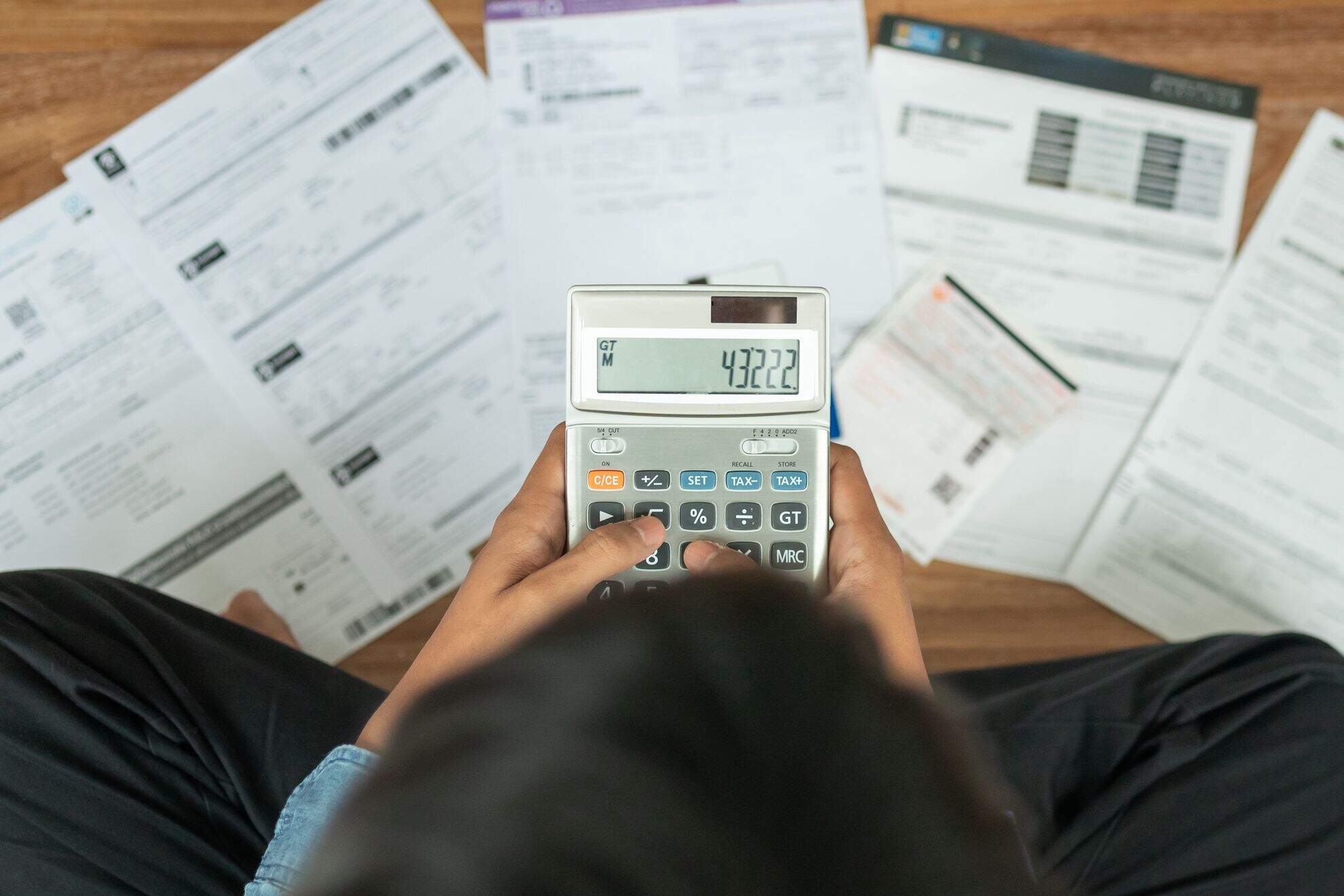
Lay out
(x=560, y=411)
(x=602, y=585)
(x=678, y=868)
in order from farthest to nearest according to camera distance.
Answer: (x=560, y=411)
(x=602, y=585)
(x=678, y=868)

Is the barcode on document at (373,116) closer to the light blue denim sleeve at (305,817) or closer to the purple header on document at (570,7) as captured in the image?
the purple header on document at (570,7)

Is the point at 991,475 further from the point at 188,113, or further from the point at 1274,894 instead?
the point at 188,113

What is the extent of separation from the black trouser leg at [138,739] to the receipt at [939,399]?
370 millimetres

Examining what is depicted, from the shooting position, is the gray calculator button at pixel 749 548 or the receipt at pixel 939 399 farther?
the receipt at pixel 939 399

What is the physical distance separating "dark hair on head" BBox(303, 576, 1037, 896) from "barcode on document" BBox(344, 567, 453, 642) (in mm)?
413

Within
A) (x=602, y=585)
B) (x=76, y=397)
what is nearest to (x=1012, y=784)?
(x=602, y=585)

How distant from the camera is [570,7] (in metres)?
0.59

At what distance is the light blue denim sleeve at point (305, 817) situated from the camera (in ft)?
1.03

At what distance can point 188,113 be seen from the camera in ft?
1.90

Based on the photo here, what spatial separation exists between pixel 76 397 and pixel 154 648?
0.74 ft

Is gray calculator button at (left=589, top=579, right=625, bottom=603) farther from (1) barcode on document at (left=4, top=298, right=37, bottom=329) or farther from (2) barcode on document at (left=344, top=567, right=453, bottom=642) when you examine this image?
(1) barcode on document at (left=4, top=298, right=37, bottom=329)

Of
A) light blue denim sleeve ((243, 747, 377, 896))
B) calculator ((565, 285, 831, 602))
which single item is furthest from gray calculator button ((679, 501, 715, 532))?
light blue denim sleeve ((243, 747, 377, 896))

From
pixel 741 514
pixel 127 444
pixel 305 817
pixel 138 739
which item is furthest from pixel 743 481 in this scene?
pixel 127 444

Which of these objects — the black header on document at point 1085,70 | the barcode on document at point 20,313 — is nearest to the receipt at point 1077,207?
the black header on document at point 1085,70
